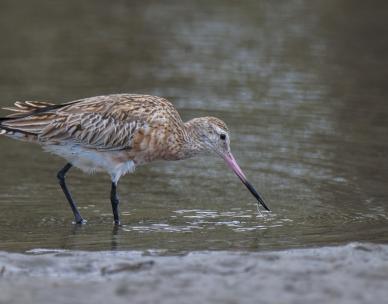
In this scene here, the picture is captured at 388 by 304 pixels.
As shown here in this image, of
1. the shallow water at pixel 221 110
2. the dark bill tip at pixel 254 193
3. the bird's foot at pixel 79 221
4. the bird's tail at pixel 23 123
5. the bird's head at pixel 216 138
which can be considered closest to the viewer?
the shallow water at pixel 221 110

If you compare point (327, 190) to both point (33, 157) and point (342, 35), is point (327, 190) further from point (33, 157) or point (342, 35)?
point (342, 35)

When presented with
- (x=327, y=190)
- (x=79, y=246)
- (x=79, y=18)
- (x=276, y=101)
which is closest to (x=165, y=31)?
(x=79, y=18)

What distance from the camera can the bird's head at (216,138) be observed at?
35.3 feet

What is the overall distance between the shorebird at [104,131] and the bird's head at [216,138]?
19 centimetres

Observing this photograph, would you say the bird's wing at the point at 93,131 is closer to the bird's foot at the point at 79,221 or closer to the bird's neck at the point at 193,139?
the bird's neck at the point at 193,139

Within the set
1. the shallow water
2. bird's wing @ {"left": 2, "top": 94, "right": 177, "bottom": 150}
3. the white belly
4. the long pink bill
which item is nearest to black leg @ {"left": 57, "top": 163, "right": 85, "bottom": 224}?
the shallow water

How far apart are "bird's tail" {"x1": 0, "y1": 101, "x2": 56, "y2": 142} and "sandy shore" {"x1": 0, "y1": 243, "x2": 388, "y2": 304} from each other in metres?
2.24

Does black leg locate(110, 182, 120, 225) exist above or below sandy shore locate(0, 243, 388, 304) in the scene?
below

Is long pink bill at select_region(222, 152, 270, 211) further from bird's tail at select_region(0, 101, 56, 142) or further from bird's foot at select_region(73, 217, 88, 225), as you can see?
bird's tail at select_region(0, 101, 56, 142)

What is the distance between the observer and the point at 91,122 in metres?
10.4

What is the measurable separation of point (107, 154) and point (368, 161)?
3.45 metres

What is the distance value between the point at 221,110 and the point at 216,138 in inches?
130

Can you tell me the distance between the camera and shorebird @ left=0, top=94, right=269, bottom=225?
10344 mm

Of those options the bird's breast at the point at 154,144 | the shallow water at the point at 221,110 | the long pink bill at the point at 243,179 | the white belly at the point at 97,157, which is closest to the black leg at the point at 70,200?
the shallow water at the point at 221,110
